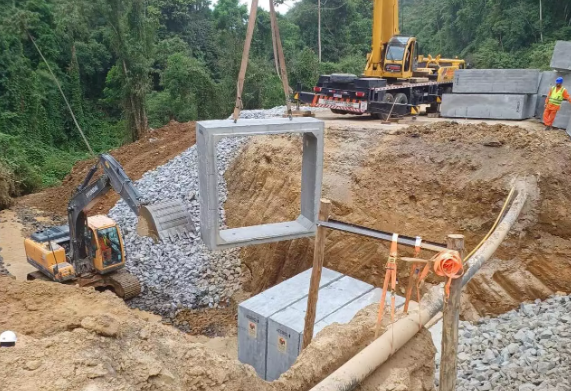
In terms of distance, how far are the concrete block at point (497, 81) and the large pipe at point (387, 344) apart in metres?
8.45

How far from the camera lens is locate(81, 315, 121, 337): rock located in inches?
160

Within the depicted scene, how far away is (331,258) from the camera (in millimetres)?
10492

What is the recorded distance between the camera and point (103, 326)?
13.5 ft

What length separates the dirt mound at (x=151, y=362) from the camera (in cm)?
336

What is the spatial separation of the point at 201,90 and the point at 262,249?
1558 centimetres

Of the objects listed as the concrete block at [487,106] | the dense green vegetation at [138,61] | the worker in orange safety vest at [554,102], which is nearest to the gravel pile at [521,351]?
the worker in orange safety vest at [554,102]

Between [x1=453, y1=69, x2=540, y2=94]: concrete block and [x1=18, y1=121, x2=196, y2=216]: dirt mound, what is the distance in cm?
918

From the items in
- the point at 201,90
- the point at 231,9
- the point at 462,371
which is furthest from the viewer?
the point at 231,9

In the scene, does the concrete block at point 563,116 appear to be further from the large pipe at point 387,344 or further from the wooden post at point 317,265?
the wooden post at point 317,265

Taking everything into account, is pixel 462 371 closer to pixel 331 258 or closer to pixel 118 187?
pixel 331 258

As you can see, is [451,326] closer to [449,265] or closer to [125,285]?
[449,265]

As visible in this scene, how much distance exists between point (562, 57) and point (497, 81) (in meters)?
1.71

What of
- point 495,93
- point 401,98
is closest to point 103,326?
point 495,93

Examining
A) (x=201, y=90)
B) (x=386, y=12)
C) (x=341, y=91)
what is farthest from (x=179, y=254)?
(x=201, y=90)
